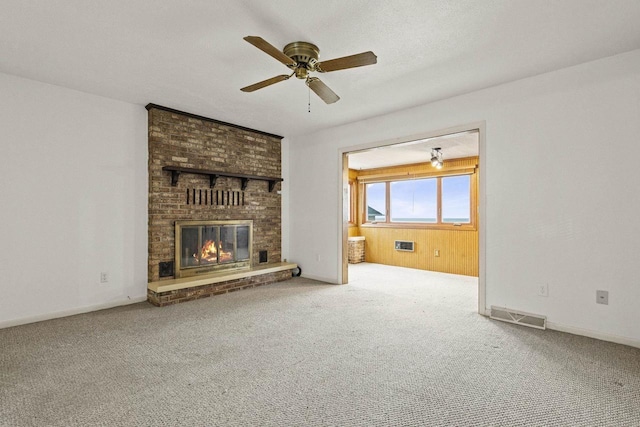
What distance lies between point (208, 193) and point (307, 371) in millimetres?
3228

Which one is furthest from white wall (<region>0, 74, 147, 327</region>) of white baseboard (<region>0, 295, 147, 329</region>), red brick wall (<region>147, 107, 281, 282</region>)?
red brick wall (<region>147, 107, 281, 282</region>)

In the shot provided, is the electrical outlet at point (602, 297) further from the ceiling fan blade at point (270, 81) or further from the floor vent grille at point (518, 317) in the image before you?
the ceiling fan blade at point (270, 81)

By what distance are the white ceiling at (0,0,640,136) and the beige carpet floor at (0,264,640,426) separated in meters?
→ 2.57

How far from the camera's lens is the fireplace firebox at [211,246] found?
4.34m

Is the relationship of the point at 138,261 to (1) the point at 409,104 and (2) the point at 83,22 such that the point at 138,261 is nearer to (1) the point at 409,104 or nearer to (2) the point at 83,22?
(2) the point at 83,22

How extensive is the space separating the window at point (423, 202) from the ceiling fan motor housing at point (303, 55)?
5018 millimetres

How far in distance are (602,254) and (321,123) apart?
3782mm

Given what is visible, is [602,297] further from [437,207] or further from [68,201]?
[68,201]

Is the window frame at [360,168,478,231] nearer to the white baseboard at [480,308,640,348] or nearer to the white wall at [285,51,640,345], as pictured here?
the white wall at [285,51,640,345]

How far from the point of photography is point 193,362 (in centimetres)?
240

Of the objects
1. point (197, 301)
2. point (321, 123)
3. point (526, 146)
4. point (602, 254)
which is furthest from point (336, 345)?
point (321, 123)

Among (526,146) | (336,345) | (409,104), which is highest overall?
(409,104)

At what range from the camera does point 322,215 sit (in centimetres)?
534

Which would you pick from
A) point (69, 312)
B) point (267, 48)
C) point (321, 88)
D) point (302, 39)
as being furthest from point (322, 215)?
point (69, 312)
